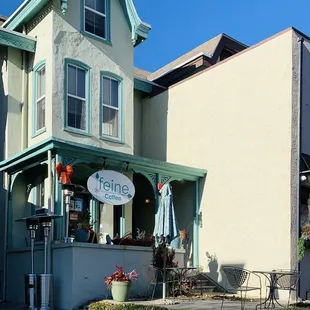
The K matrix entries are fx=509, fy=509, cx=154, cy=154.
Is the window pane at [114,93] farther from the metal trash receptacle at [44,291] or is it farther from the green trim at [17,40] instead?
the metal trash receptacle at [44,291]

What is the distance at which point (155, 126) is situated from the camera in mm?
16234

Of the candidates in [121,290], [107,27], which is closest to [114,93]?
[107,27]

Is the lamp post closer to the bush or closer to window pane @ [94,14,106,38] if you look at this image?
the bush

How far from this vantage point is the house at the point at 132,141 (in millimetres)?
11836

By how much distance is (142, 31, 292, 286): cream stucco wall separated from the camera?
478 inches

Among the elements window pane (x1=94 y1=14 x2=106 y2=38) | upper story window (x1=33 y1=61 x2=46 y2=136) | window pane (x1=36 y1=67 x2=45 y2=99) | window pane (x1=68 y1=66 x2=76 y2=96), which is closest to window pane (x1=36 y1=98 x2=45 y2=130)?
upper story window (x1=33 y1=61 x2=46 y2=136)

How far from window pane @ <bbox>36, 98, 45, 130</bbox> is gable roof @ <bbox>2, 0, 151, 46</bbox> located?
256 cm

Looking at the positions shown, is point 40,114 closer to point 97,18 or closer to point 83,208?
point 83,208

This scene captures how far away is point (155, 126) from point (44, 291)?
707cm

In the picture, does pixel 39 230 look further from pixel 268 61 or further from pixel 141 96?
pixel 268 61

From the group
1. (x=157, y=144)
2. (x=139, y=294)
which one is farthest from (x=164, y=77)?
(x=139, y=294)

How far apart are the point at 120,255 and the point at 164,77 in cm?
775

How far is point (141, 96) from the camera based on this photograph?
16766 mm

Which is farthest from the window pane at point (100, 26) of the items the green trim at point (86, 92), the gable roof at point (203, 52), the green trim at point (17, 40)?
the gable roof at point (203, 52)
